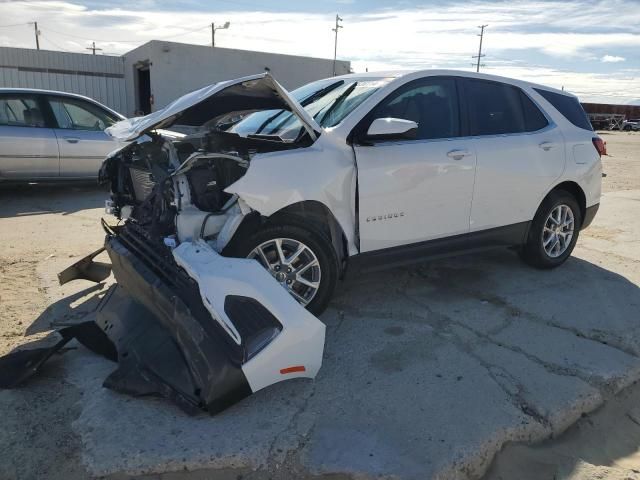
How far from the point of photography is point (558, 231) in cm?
529

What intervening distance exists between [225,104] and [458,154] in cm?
197

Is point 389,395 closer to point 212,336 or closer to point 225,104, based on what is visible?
point 212,336

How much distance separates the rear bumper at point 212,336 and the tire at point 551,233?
3025mm

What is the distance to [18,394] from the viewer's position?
10.1ft

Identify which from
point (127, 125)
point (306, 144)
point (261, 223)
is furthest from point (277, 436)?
point (127, 125)

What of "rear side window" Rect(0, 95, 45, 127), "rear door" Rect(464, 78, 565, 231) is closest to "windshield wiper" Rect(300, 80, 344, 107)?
"rear door" Rect(464, 78, 565, 231)

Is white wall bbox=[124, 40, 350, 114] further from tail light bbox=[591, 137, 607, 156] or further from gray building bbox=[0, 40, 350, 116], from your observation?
tail light bbox=[591, 137, 607, 156]

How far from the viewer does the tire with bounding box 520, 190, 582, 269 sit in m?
5.13

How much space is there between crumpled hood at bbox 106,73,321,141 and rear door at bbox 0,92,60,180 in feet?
15.8

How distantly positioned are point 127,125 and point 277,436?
9.31ft

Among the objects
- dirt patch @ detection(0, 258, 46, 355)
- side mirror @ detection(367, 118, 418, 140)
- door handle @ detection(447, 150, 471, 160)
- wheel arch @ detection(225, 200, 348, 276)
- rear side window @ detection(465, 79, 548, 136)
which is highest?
rear side window @ detection(465, 79, 548, 136)

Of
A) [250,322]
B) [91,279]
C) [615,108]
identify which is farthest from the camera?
[615,108]

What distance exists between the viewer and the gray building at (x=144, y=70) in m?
23.5

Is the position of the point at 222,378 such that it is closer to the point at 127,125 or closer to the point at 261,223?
the point at 261,223
